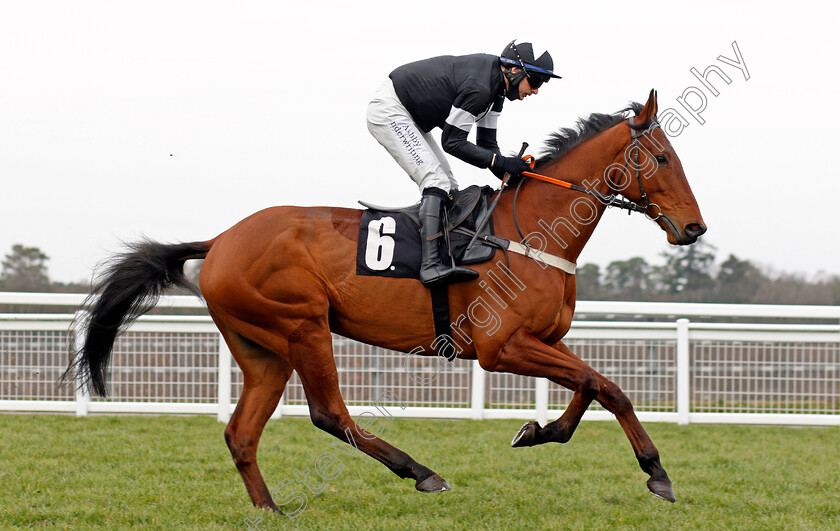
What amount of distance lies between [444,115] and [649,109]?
1.10 meters

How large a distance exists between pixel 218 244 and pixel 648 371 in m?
5.24

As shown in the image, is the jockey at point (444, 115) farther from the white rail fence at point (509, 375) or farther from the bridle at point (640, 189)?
the white rail fence at point (509, 375)

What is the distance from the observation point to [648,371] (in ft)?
27.7

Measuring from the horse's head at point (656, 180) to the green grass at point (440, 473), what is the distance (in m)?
1.53

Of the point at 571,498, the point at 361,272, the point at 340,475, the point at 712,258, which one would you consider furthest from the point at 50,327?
the point at 712,258

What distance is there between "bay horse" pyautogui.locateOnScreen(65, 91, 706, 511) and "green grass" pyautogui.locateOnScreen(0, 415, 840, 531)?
0.39 m

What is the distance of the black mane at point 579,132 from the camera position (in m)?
4.66

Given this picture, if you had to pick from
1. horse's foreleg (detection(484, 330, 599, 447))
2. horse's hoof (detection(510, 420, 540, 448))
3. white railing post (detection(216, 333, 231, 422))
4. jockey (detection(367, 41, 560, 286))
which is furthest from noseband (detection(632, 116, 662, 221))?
white railing post (detection(216, 333, 231, 422))

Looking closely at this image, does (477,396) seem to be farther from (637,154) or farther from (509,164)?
(637,154)

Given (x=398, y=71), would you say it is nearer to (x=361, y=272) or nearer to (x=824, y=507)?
(x=361, y=272)

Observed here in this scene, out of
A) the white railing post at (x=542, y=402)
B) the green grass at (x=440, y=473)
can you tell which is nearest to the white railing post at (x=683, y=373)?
the green grass at (x=440, y=473)

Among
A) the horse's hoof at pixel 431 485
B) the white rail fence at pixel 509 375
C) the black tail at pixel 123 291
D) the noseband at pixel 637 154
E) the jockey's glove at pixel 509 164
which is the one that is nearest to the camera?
the horse's hoof at pixel 431 485

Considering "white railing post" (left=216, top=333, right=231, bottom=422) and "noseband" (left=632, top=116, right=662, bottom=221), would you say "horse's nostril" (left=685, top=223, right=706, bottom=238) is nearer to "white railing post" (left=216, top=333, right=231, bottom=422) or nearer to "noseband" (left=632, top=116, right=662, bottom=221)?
"noseband" (left=632, top=116, right=662, bottom=221)

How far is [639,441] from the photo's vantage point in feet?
14.0
